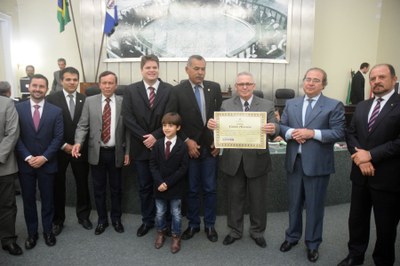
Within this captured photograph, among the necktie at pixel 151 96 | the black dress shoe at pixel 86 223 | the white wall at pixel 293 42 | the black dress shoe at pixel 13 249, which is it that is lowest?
the black dress shoe at pixel 86 223

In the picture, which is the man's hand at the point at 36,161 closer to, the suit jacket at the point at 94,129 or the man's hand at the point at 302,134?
the suit jacket at the point at 94,129

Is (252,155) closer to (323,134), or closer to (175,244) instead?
(323,134)

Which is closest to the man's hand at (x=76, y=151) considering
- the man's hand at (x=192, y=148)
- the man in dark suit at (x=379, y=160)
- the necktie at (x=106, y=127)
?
the necktie at (x=106, y=127)

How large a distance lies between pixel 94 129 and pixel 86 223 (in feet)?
3.23

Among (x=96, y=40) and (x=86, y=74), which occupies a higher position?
(x=96, y=40)

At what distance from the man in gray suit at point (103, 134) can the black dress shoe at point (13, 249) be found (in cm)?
63

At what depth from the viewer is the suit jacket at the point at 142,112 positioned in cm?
264

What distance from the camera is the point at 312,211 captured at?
2451mm

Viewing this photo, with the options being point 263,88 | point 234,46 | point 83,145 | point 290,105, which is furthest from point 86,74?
point 290,105

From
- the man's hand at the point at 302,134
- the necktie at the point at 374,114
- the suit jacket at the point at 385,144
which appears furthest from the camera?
the man's hand at the point at 302,134

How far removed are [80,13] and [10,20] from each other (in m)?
2.02

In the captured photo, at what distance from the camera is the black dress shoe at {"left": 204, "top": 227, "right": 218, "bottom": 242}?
2.76 meters

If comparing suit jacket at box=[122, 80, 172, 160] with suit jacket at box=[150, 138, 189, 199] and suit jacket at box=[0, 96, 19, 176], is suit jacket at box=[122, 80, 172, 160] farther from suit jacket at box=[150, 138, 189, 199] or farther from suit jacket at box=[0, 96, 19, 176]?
suit jacket at box=[0, 96, 19, 176]

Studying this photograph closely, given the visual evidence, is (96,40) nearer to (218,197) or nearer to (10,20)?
(10,20)
